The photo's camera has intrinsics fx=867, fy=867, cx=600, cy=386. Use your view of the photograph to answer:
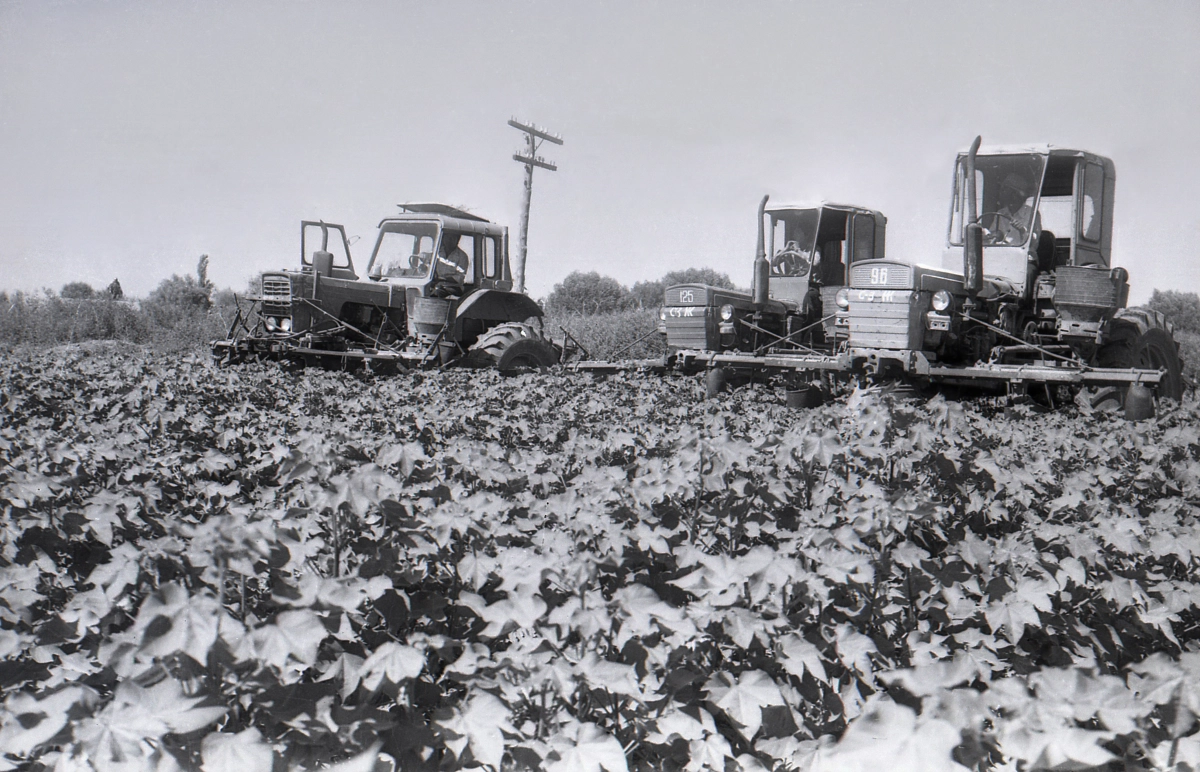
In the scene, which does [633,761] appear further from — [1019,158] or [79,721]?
[1019,158]

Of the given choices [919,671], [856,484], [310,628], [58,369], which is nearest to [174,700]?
[310,628]

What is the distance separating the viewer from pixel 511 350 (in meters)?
9.86

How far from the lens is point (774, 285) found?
35.4 feet

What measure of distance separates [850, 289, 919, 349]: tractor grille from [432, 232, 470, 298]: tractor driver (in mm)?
5087

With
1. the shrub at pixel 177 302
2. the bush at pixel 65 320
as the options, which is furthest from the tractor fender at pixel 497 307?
the shrub at pixel 177 302

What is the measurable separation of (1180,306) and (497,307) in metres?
49.9

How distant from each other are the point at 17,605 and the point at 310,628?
793 millimetres

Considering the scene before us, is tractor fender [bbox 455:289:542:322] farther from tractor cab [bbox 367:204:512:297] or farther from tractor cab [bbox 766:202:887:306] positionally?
tractor cab [bbox 766:202:887:306]

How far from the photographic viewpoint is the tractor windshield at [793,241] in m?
10.5

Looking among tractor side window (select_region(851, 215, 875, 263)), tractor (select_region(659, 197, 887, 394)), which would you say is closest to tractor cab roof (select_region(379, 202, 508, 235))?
tractor (select_region(659, 197, 887, 394))

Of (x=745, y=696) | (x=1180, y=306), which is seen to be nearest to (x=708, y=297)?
(x=745, y=696)

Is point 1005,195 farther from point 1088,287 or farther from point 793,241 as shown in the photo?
point 793,241

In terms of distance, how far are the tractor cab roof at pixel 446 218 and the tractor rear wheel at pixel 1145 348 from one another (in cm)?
716

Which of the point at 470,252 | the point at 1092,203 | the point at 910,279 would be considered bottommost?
the point at 910,279
